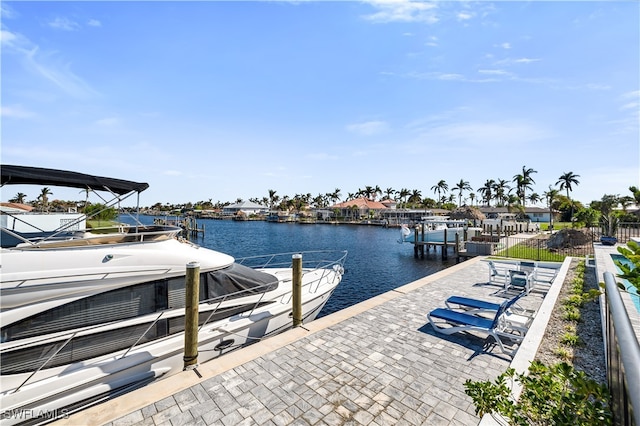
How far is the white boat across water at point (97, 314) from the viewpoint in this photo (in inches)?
206

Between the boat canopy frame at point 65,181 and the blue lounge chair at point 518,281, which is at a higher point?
the boat canopy frame at point 65,181

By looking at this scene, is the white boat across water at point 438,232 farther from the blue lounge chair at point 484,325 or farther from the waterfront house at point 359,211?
the waterfront house at point 359,211

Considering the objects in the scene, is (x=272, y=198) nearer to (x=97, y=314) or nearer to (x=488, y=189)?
(x=488, y=189)

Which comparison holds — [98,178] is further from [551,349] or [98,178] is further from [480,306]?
[551,349]

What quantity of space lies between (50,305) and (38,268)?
0.72m

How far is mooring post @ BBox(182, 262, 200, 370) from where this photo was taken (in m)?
5.77

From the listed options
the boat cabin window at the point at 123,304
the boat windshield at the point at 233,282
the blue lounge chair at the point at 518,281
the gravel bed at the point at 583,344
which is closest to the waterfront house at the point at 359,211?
the blue lounge chair at the point at 518,281

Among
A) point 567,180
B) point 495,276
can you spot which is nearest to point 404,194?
point 567,180

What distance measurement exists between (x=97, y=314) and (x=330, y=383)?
4.80 m

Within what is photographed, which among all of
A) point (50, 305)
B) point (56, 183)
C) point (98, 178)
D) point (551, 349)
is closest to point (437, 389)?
point (551, 349)

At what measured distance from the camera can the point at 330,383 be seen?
201 inches

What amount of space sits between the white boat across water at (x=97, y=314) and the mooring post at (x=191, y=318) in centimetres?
30

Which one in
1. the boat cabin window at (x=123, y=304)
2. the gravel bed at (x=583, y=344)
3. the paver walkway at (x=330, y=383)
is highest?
the boat cabin window at (x=123, y=304)

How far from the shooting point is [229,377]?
5.25m
